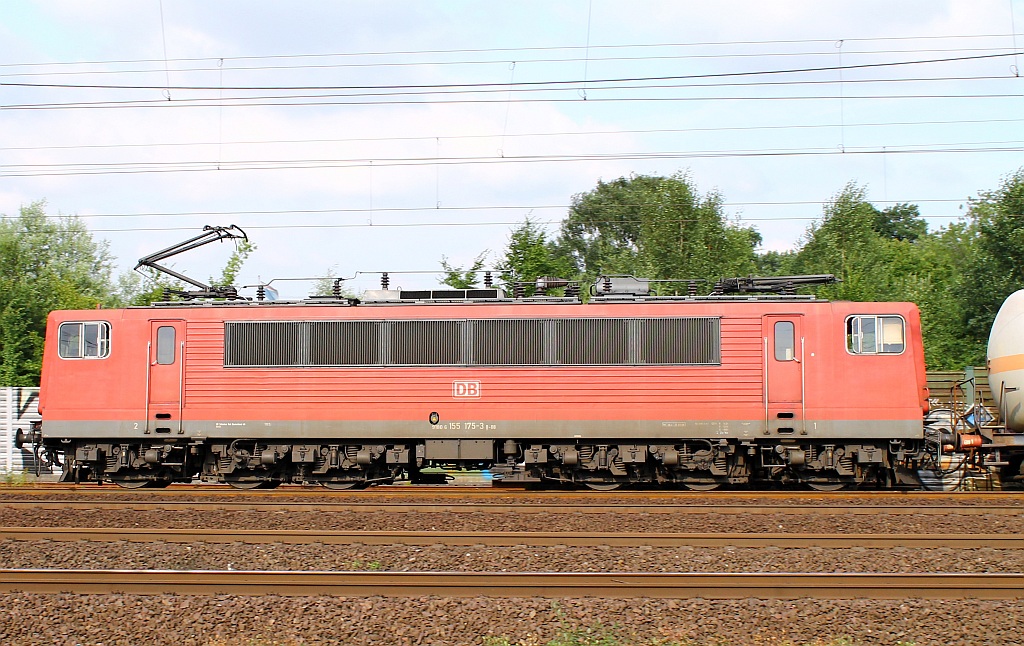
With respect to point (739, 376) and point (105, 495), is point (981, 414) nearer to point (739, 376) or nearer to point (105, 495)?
point (739, 376)

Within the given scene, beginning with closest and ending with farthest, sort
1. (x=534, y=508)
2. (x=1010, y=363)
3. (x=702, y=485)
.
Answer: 1. (x=534, y=508)
2. (x=702, y=485)
3. (x=1010, y=363)

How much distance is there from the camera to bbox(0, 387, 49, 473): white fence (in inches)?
949

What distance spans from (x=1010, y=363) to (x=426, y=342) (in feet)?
39.5

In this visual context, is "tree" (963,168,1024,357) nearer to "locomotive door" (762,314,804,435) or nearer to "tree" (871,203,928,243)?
"locomotive door" (762,314,804,435)

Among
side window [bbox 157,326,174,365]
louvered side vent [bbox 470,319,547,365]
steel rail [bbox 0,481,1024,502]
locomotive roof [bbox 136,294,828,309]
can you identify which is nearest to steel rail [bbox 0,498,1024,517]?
steel rail [bbox 0,481,1024,502]

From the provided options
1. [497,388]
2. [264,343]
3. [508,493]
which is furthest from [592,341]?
[264,343]

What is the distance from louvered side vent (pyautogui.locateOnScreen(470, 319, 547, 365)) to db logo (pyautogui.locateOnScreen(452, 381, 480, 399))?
433 mm

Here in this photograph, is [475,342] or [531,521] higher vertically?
[475,342]

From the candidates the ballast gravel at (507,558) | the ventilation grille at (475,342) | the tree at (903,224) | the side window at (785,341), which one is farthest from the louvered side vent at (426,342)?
the tree at (903,224)

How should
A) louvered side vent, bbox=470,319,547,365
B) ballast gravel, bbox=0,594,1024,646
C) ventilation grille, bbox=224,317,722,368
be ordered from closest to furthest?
ballast gravel, bbox=0,594,1024,646 → ventilation grille, bbox=224,317,722,368 → louvered side vent, bbox=470,319,547,365

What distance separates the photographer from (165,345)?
17.9 metres

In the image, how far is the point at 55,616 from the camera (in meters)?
8.34

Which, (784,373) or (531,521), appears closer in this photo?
(531,521)

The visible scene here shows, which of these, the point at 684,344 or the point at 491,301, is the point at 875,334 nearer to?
the point at 684,344
